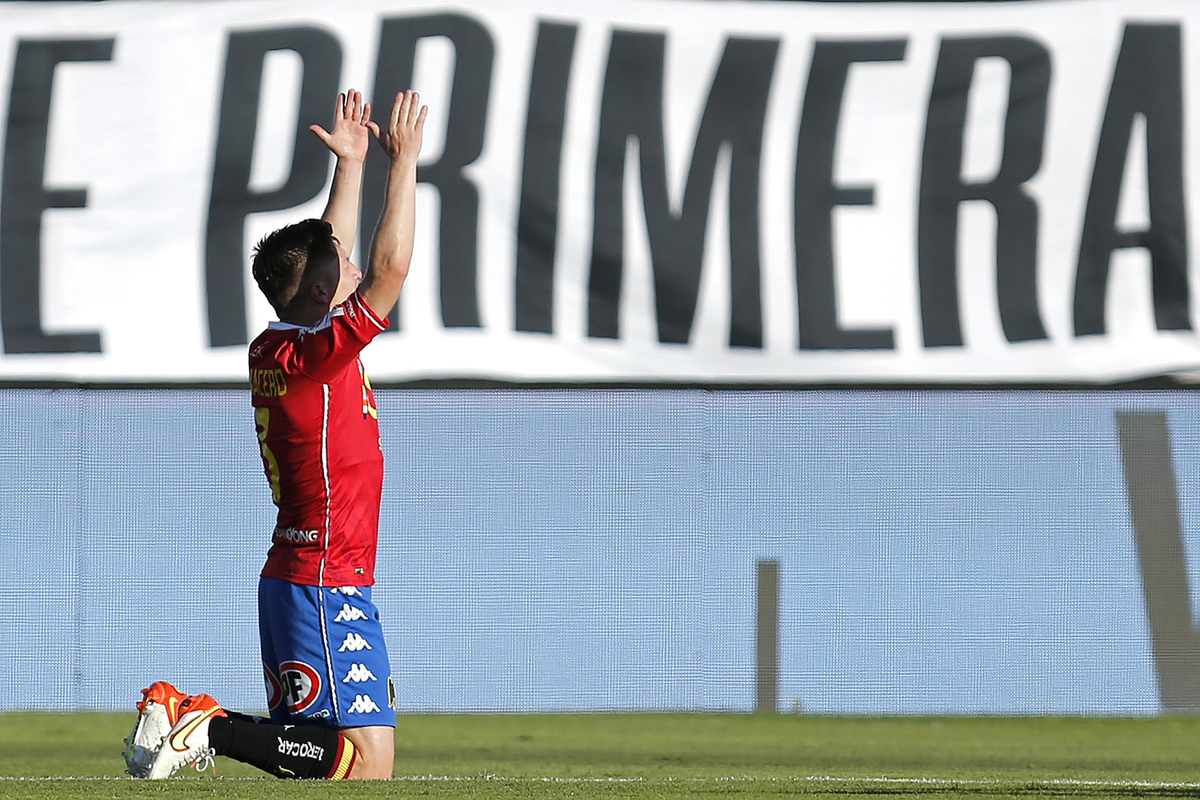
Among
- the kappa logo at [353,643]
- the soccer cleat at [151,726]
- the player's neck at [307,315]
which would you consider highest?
the player's neck at [307,315]

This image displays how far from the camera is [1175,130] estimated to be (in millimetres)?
7383

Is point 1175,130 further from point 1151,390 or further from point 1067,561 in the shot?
point 1067,561

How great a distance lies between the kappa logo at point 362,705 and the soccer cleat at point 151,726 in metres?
0.37

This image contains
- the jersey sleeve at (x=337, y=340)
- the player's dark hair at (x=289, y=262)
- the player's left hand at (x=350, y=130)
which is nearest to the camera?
the jersey sleeve at (x=337, y=340)

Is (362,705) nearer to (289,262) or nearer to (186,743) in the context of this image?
(186,743)

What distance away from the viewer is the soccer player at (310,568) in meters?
3.31

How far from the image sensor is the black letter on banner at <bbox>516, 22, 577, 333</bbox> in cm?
736

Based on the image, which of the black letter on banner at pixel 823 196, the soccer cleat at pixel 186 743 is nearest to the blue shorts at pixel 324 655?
the soccer cleat at pixel 186 743

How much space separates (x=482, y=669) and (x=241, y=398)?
1876mm

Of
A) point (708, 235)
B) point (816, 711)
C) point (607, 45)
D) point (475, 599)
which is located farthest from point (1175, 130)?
point (475, 599)

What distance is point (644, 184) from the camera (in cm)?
745

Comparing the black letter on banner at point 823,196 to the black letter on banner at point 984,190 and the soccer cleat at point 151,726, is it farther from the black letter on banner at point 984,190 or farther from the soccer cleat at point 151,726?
the soccer cleat at point 151,726

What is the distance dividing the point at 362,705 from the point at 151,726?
46cm

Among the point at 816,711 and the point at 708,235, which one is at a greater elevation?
the point at 708,235
